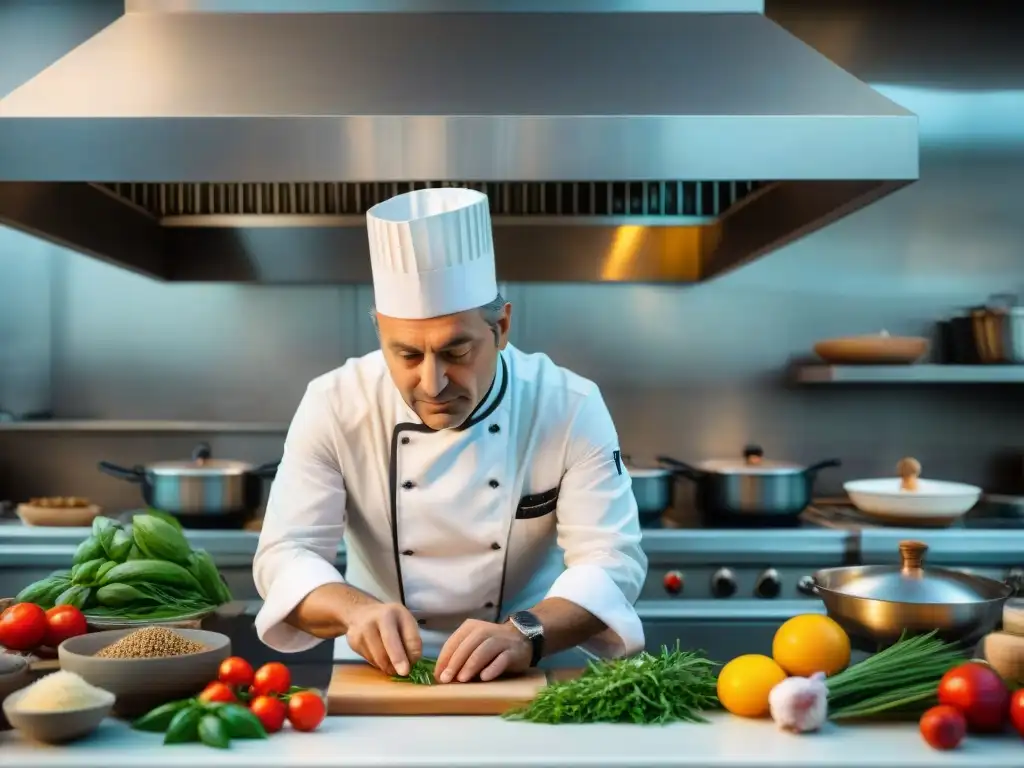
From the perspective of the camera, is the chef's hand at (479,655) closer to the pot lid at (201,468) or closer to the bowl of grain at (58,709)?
the bowl of grain at (58,709)

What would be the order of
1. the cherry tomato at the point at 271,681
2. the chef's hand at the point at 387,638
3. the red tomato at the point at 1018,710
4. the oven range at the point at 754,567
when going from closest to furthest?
the red tomato at the point at 1018,710 < the cherry tomato at the point at 271,681 < the chef's hand at the point at 387,638 < the oven range at the point at 754,567

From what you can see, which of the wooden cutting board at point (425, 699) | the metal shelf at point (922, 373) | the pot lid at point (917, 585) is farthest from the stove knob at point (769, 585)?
the wooden cutting board at point (425, 699)

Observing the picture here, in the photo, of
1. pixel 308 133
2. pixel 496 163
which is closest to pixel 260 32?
pixel 308 133

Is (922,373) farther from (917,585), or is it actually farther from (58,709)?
(58,709)

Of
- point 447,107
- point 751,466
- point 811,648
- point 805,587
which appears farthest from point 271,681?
point 751,466

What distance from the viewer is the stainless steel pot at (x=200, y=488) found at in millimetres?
3123

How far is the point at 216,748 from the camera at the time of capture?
1.37 metres

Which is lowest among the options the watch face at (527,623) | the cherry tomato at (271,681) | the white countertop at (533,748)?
the white countertop at (533,748)

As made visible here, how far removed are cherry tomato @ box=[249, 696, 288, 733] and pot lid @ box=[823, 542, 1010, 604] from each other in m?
0.90

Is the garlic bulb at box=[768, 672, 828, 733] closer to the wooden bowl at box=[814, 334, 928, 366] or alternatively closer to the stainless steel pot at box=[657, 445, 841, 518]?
the stainless steel pot at box=[657, 445, 841, 518]

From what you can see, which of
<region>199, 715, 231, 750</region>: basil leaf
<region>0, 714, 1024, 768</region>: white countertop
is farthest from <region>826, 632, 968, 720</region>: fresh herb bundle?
<region>199, 715, 231, 750</region>: basil leaf

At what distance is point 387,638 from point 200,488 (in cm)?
162

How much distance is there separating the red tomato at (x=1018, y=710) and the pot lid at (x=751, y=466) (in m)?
1.70

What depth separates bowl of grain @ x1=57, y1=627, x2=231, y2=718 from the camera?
1.48 meters
